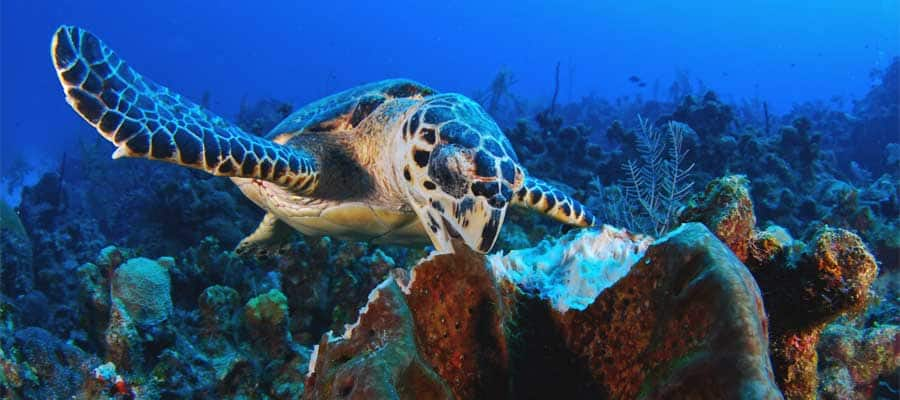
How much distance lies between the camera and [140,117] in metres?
2.99

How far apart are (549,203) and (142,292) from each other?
3013 mm

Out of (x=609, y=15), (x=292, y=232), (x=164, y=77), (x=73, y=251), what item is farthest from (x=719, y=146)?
(x=609, y=15)

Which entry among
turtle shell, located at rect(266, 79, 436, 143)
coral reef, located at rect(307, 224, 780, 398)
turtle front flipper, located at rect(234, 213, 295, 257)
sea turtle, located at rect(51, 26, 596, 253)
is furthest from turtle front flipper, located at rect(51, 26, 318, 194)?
coral reef, located at rect(307, 224, 780, 398)

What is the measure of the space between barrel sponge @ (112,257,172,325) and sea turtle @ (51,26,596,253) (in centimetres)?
73

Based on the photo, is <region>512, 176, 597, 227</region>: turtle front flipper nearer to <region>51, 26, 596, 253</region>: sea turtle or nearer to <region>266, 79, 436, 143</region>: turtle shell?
<region>51, 26, 596, 253</region>: sea turtle

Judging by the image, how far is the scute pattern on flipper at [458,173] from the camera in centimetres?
293

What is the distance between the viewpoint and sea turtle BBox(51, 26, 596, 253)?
9.66ft

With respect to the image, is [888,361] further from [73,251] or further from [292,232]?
[73,251]

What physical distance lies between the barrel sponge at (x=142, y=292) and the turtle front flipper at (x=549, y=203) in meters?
2.67

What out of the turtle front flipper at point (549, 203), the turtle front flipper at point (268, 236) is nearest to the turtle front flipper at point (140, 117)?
the turtle front flipper at point (268, 236)

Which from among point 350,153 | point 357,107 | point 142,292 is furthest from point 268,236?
point 142,292

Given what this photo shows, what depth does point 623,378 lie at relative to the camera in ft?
4.31

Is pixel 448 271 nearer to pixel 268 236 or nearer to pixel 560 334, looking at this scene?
pixel 560 334

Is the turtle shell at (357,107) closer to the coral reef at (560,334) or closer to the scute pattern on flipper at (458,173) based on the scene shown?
the scute pattern on flipper at (458,173)
